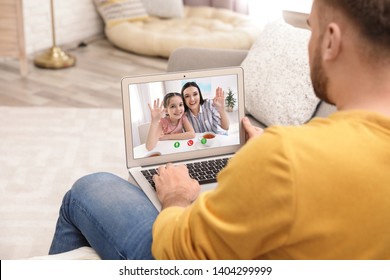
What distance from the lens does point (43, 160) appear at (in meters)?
2.66

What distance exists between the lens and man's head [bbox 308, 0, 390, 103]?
2.78ft

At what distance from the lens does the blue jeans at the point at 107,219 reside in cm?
121

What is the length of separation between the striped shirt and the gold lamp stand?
8.52 feet

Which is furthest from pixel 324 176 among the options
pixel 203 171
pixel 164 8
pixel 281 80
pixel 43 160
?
pixel 164 8

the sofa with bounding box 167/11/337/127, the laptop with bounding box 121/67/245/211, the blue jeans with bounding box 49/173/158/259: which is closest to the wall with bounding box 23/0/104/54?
the sofa with bounding box 167/11/337/127

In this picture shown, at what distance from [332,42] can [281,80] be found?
128 centimetres

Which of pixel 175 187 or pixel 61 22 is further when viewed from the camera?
pixel 61 22

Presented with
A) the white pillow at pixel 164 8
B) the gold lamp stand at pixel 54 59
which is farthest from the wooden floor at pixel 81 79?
the white pillow at pixel 164 8

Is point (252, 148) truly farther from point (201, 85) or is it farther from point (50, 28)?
point (50, 28)

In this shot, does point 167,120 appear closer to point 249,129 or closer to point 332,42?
point 249,129

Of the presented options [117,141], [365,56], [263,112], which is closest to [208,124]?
[263,112]

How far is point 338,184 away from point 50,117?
2.52 meters
